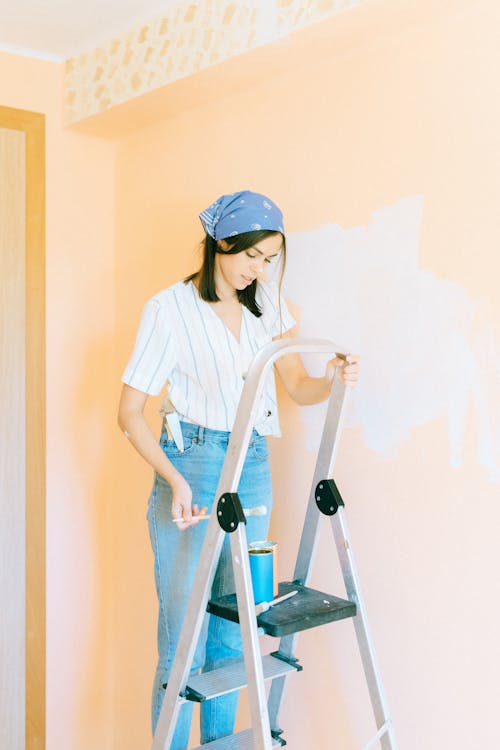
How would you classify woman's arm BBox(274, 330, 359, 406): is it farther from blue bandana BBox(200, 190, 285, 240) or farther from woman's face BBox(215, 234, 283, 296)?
blue bandana BBox(200, 190, 285, 240)

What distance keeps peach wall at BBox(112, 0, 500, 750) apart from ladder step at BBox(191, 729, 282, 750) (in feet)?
0.86

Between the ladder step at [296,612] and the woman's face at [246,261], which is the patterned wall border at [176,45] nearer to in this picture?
the woman's face at [246,261]

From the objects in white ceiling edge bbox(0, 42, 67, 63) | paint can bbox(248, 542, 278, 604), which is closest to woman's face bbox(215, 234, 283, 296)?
paint can bbox(248, 542, 278, 604)

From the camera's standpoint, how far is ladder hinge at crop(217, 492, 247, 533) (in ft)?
4.97

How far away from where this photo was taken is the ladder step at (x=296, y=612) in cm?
152

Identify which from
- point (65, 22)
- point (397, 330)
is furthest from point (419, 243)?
point (65, 22)

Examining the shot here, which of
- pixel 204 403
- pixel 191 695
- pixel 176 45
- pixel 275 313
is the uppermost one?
pixel 176 45

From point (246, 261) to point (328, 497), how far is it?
517 millimetres

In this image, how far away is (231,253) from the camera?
1.83 m

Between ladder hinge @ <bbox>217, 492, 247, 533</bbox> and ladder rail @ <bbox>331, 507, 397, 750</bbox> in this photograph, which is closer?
ladder hinge @ <bbox>217, 492, 247, 533</bbox>

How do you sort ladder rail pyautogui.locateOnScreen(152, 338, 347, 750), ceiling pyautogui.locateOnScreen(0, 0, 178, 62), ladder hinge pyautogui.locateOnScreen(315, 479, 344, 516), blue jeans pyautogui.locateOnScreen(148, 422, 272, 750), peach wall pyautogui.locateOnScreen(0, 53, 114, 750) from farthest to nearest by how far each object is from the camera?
1. peach wall pyautogui.locateOnScreen(0, 53, 114, 750)
2. ceiling pyautogui.locateOnScreen(0, 0, 178, 62)
3. blue jeans pyautogui.locateOnScreen(148, 422, 272, 750)
4. ladder hinge pyautogui.locateOnScreen(315, 479, 344, 516)
5. ladder rail pyautogui.locateOnScreen(152, 338, 347, 750)

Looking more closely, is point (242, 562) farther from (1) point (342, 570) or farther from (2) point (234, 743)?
(2) point (234, 743)

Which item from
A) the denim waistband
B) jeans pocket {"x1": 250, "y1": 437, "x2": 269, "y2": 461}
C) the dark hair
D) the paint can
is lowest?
the paint can

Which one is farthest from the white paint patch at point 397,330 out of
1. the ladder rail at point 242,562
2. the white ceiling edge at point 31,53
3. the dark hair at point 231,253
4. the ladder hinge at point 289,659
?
the white ceiling edge at point 31,53
